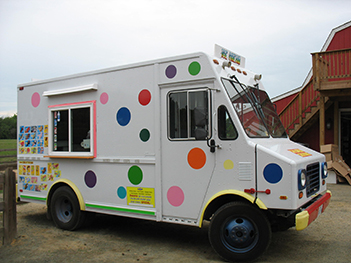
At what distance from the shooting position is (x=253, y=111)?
5133mm

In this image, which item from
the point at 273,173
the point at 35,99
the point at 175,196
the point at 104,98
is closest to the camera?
the point at 273,173

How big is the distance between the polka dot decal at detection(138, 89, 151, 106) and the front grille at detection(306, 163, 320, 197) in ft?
8.48

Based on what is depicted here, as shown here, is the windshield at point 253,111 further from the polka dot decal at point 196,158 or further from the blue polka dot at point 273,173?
the polka dot decal at point 196,158

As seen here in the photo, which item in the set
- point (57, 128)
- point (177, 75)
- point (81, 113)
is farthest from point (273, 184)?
point (57, 128)

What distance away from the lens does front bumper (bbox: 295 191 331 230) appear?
4084mm

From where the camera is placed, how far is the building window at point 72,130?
6102mm

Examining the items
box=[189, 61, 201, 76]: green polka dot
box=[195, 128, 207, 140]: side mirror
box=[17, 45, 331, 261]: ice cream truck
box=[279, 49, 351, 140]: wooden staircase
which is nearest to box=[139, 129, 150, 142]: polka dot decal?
box=[17, 45, 331, 261]: ice cream truck

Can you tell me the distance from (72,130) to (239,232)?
3570 millimetres

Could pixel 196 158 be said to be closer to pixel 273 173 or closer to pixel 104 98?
pixel 273 173

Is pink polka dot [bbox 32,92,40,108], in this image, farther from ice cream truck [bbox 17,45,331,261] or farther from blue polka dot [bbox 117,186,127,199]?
blue polka dot [bbox 117,186,127,199]

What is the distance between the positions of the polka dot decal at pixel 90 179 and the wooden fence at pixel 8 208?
1203 mm

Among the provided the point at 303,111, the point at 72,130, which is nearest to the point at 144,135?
the point at 72,130

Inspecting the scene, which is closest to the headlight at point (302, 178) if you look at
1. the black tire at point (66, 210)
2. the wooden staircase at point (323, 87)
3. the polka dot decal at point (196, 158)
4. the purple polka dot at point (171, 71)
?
the polka dot decal at point (196, 158)

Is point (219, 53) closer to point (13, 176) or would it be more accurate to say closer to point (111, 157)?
point (111, 157)
